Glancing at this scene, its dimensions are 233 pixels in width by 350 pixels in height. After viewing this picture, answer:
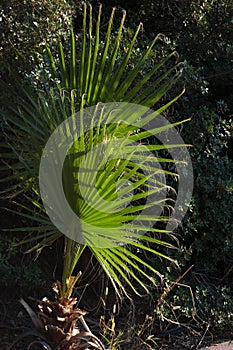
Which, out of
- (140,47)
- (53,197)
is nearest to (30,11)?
(140,47)

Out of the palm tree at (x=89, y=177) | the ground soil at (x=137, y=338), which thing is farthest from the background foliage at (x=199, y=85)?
the palm tree at (x=89, y=177)

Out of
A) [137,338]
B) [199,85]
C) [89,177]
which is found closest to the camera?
[89,177]

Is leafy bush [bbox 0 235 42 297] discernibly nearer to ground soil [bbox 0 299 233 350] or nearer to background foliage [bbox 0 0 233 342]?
ground soil [bbox 0 299 233 350]

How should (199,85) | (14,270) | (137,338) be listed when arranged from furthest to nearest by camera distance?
(199,85) → (14,270) → (137,338)

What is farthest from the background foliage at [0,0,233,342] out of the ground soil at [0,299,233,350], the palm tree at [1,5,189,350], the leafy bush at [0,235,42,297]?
the leafy bush at [0,235,42,297]

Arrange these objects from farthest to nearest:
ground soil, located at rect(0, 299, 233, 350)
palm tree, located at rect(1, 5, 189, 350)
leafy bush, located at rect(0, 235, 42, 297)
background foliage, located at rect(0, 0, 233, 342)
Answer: background foliage, located at rect(0, 0, 233, 342)
leafy bush, located at rect(0, 235, 42, 297)
ground soil, located at rect(0, 299, 233, 350)
palm tree, located at rect(1, 5, 189, 350)

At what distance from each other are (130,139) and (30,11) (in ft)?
5.27

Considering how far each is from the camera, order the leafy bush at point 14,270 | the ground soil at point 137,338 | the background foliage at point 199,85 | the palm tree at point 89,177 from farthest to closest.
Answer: the background foliage at point 199,85
the leafy bush at point 14,270
the ground soil at point 137,338
the palm tree at point 89,177

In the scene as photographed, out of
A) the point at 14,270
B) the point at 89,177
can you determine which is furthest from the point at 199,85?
the point at 89,177

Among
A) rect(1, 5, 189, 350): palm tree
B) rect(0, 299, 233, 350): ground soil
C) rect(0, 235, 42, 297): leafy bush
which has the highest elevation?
rect(1, 5, 189, 350): palm tree

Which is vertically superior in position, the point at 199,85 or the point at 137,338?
Result: the point at 199,85

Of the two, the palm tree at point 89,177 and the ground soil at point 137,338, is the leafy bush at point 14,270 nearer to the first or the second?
the ground soil at point 137,338

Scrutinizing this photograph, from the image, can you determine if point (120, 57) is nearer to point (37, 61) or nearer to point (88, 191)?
point (37, 61)

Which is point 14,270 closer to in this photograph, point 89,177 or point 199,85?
point 89,177
